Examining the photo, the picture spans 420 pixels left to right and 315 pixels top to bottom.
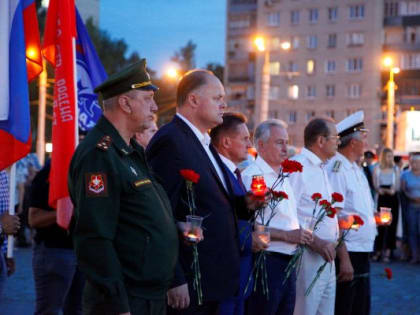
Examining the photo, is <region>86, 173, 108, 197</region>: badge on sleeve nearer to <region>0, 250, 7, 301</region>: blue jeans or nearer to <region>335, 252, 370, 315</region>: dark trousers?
<region>0, 250, 7, 301</region>: blue jeans

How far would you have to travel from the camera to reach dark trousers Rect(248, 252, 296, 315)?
245 inches

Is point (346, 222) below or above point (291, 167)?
below

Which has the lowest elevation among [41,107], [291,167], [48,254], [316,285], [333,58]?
[316,285]

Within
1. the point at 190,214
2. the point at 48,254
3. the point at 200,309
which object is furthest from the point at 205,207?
the point at 48,254

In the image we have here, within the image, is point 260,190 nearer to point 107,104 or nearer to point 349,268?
point 107,104

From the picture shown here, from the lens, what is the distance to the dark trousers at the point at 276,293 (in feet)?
20.4

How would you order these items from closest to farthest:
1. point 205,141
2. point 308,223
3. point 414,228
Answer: point 205,141 → point 308,223 → point 414,228

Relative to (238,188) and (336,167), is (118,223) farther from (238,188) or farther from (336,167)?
(336,167)

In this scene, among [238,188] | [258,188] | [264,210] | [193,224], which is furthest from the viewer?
[264,210]

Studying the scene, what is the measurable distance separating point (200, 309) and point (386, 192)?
12236 mm

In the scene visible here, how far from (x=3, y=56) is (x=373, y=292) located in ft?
24.4

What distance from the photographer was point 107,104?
4434mm

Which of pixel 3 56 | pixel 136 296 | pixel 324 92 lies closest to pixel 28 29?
pixel 3 56

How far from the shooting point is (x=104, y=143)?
13.6 feet
